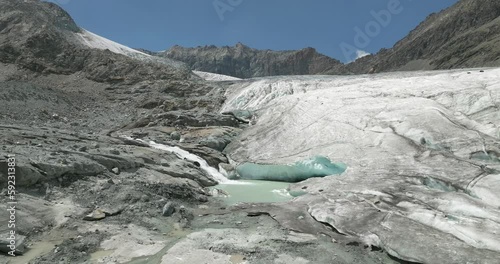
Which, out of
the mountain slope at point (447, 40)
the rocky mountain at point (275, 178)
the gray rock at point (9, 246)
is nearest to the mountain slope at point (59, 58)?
the rocky mountain at point (275, 178)

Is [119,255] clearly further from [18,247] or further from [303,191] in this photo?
[303,191]

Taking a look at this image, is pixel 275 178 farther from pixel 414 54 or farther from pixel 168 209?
pixel 414 54

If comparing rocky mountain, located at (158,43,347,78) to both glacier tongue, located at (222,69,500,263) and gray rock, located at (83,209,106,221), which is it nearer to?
glacier tongue, located at (222,69,500,263)

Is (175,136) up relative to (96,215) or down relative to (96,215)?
up

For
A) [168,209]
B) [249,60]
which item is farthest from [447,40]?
[168,209]

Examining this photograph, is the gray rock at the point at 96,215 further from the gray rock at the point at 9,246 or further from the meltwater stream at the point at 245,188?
the meltwater stream at the point at 245,188
